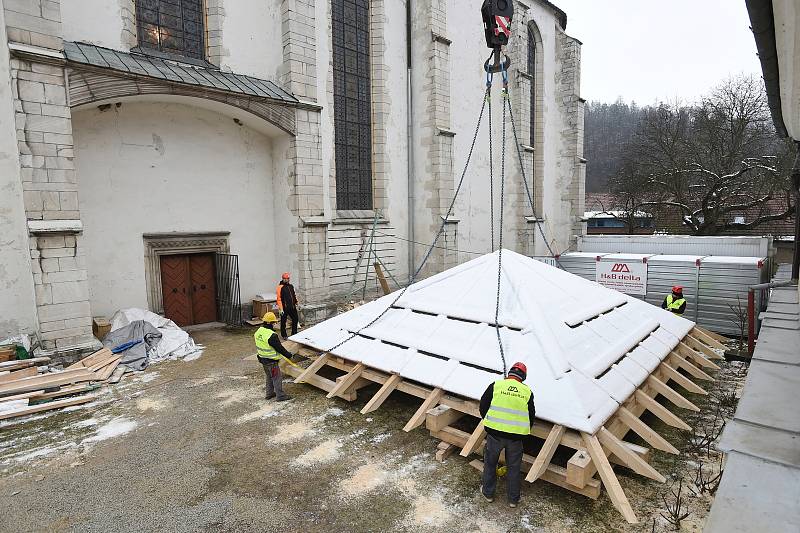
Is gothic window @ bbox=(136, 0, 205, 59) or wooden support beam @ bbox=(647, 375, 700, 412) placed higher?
gothic window @ bbox=(136, 0, 205, 59)

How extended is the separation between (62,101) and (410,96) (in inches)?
450

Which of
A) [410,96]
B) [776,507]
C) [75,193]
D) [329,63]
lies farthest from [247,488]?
[410,96]

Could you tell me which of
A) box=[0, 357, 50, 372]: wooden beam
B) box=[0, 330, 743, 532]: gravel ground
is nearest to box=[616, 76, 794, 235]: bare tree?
box=[0, 330, 743, 532]: gravel ground

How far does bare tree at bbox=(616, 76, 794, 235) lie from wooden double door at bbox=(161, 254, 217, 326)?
962 inches

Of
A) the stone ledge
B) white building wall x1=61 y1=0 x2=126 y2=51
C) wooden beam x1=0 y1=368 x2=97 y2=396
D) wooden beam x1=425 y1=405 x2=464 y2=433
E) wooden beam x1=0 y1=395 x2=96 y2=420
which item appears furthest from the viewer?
white building wall x1=61 y1=0 x2=126 y2=51

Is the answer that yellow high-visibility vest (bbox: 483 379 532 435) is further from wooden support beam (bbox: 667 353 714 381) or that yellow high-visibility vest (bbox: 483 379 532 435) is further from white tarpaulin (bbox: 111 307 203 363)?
white tarpaulin (bbox: 111 307 203 363)

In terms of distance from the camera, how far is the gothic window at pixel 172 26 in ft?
37.0

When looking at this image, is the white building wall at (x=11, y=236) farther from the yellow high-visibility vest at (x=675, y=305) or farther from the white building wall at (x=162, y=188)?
the yellow high-visibility vest at (x=675, y=305)

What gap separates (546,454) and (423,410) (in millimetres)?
1706

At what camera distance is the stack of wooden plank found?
715 centimetres

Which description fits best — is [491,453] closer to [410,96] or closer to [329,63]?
[329,63]

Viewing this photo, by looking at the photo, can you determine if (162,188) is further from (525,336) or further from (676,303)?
(676,303)

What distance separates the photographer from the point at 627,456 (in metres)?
4.92

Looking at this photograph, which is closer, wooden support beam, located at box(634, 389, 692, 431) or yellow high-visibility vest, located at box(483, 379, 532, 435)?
yellow high-visibility vest, located at box(483, 379, 532, 435)
